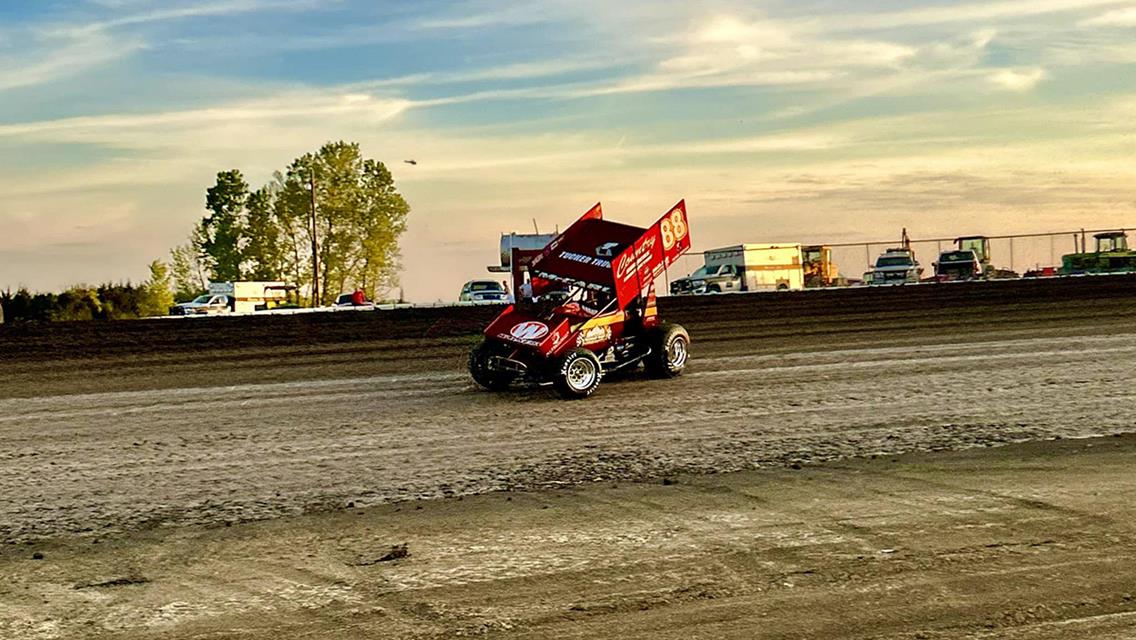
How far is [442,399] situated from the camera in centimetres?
1614

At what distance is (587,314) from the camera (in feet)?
53.9

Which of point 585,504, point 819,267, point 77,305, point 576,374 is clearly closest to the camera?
point 585,504

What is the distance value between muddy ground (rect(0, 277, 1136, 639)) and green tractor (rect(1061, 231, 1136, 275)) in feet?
117

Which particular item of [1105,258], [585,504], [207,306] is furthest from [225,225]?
[585,504]

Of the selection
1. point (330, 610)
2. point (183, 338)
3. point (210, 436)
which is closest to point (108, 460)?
point (210, 436)

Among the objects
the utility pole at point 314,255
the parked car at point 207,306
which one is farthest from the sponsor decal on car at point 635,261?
the utility pole at point 314,255

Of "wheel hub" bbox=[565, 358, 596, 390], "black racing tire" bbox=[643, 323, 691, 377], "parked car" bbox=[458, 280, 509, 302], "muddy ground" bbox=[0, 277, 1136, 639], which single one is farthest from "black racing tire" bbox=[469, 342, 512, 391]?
"parked car" bbox=[458, 280, 509, 302]

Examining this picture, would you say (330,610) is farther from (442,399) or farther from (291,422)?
(442,399)

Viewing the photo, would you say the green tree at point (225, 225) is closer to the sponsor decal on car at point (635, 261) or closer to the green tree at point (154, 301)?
the green tree at point (154, 301)

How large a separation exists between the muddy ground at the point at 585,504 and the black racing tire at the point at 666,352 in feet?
1.15

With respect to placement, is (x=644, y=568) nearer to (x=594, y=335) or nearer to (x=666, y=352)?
(x=594, y=335)

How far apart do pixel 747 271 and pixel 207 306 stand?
22.6 m

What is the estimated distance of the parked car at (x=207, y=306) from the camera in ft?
157

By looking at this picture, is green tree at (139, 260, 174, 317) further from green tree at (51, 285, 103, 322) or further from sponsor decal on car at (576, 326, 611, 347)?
sponsor decal on car at (576, 326, 611, 347)
